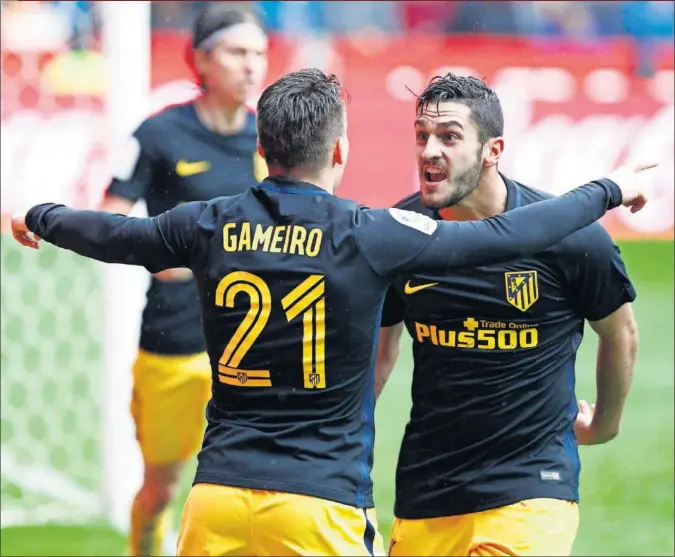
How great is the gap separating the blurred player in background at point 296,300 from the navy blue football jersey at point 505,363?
1.91 ft

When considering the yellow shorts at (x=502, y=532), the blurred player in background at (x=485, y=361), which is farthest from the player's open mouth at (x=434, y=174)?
the yellow shorts at (x=502, y=532)

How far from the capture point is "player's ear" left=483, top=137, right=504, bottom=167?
4305mm

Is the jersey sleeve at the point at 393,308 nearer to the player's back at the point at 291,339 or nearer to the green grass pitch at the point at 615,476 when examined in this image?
the player's back at the point at 291,339

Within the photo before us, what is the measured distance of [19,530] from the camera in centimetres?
730

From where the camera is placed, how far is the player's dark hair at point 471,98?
4254 millimetres

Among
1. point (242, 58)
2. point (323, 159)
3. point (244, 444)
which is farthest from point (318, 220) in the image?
point (242, 58)

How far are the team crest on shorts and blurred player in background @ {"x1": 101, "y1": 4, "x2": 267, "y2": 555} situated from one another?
7.14 feet

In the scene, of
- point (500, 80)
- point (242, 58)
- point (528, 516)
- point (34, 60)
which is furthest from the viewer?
point (500, 80)

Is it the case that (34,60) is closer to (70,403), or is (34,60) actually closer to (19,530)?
(70,403)

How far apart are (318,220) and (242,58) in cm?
275

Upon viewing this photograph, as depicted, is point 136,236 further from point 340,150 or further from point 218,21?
point 218,21

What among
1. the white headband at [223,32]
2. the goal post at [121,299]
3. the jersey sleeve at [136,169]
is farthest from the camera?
the goal post at [121,299]

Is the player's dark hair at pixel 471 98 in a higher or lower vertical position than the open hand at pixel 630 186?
higher

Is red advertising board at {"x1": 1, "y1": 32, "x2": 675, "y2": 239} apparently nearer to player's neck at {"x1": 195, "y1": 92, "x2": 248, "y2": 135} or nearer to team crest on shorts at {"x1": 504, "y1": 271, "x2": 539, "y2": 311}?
player's neck at {"x1": 195, "y1": 92, "x2": 248, "y2": 135}
